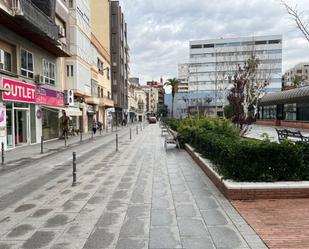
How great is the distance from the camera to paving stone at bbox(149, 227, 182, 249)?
5459mm

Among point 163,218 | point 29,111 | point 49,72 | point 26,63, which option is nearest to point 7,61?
point 26,63

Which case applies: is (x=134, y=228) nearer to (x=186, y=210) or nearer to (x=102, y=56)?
(x=186, y=210)

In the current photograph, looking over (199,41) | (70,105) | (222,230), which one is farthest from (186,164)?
(199,41)

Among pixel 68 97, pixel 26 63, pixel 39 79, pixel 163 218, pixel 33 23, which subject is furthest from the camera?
pixel 68 97

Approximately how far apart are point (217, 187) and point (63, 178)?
16.2 feet

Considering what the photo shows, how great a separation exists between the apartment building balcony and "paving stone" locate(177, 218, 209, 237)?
15531 millimetres

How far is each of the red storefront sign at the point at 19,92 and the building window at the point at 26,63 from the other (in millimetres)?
948

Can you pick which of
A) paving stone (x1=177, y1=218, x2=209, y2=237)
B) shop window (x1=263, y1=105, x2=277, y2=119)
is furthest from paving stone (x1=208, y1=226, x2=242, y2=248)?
shop window (x1=263, y1=105, x2=277, y2=119)

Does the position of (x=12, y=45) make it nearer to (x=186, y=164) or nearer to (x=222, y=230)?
(x=186, y=164)

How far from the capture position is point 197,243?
18.2 feet

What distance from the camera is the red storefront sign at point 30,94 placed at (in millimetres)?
21172

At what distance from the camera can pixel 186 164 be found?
1402cm

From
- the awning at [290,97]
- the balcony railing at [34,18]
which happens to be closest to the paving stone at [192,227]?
the balcony railing at [34,18]

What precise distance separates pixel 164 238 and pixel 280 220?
2.16m
